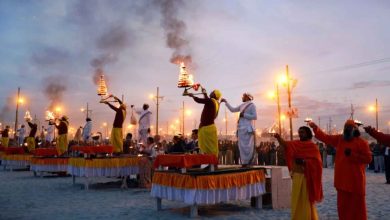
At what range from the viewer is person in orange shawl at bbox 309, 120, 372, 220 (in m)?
6.53

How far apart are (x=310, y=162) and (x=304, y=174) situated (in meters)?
0.24

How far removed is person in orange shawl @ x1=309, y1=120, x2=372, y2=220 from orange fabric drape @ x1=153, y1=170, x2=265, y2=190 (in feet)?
9.07

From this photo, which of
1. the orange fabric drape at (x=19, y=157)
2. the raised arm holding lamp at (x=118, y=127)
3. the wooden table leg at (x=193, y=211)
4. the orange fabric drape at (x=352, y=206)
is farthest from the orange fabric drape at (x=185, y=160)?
the orange fabric drape at (x=19, y=157)

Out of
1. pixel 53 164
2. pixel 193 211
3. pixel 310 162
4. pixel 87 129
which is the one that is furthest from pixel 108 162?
pixel 310 162

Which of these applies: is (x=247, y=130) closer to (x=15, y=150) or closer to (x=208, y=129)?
(x=208, y=129)

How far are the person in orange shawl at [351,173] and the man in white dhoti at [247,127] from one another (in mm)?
3440

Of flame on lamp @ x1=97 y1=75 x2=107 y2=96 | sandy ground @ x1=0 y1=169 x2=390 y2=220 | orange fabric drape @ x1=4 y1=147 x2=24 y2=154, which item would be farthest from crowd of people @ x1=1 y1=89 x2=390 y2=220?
orange fabric drape @ x1=4 y1=147 x2=24 y2=154

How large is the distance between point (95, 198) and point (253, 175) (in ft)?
16.3

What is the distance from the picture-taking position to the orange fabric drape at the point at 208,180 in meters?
8.41

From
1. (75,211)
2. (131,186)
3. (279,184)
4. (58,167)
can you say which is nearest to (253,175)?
(279,184)

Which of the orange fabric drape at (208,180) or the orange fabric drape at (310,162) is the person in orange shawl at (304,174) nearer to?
the orange fabric drape at (310,162)

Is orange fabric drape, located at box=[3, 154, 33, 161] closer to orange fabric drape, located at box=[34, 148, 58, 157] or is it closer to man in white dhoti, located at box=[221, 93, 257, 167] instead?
orange fabric drape, located at box=[34, 148, 58, 157]

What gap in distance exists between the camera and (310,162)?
22.7 ft

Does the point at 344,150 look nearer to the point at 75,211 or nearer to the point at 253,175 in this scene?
the point at 253,175
